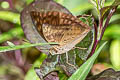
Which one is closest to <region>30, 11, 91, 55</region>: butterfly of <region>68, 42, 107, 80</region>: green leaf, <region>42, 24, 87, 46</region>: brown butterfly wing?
<region>42, 24, 87, 46</region>: brown butterfly wing

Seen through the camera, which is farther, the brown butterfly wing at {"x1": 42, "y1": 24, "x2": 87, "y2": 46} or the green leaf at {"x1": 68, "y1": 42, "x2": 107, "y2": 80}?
the brown butterfly wing at {"x1": 42, "y1": 24, "x2": 87, "y2": 46}

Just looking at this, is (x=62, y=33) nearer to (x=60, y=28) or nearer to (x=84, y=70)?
(x=60, y=28)

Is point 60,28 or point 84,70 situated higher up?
point 60,28

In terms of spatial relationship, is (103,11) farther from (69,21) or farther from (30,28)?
(30,28)

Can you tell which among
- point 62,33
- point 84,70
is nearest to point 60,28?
point 62,33

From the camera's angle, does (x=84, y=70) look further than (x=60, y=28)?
No

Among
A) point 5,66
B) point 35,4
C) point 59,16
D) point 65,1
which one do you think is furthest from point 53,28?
point 5,66

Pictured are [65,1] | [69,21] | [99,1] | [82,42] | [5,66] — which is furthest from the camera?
[5,66]

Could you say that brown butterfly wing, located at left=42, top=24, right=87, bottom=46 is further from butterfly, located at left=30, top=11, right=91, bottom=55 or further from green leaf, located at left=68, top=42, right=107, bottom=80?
green leaf, located at left=68, top=42, right=107, bottom=80
